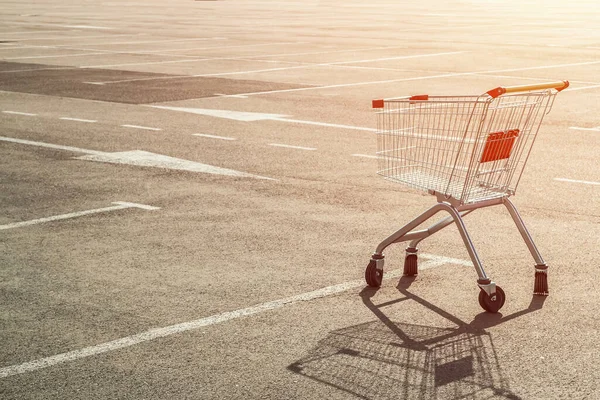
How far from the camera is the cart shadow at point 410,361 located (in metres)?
5.10

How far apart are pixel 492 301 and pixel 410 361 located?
0.92 metres

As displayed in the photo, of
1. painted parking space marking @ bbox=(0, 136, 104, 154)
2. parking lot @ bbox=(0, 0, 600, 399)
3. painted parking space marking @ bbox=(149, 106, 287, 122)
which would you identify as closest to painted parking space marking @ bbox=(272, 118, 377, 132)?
parking lot @ bbox=(0, 0, 600, 399)

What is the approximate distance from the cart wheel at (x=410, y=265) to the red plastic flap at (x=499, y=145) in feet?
3.24

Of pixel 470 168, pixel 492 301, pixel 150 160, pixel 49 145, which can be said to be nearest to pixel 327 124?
pixel 150 160

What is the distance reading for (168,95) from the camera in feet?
56.6

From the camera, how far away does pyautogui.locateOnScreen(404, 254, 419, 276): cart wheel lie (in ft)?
22.9

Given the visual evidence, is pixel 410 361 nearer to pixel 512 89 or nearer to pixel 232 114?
pixel 512 89

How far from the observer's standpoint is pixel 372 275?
6707 millimetres

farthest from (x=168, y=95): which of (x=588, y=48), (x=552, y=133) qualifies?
(x=588, y=48)

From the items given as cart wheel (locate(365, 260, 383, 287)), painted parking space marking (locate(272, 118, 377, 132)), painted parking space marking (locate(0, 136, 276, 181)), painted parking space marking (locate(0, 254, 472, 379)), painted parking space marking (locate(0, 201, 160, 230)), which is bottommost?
painted parking space marking (locate(272, 118, 377, 132))

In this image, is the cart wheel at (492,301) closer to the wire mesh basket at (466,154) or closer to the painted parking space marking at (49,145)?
the wire mesh basket at (466,154)

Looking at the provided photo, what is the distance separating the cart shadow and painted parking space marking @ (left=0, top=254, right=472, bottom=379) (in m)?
0.54

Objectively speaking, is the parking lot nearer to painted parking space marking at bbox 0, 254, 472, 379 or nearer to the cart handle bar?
Result: painted parking space marking at bbox 0, 254, 472, 379

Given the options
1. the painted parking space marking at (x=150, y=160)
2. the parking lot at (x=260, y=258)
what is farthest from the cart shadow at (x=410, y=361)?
the painted parking space marking at (x=150, y=160)
